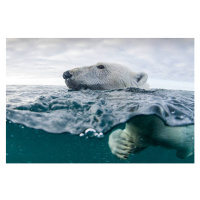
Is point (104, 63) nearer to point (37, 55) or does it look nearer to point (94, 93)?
point (94, 93)

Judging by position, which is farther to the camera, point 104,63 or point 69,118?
point 104,63

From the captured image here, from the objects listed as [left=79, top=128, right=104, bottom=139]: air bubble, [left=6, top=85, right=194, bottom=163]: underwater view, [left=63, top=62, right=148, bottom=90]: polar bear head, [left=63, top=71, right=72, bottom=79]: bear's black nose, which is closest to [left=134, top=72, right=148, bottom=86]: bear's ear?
[left=63, top=62, right=148, bottom=90]: polar bear head

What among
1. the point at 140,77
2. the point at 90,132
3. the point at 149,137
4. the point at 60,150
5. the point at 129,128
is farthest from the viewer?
the point at 140,77

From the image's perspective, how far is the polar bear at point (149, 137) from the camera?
2.70 meters

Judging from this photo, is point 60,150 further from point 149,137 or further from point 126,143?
point 149,137

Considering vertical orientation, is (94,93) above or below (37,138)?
above

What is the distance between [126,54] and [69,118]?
80.4 inches

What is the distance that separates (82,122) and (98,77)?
53.6 inches

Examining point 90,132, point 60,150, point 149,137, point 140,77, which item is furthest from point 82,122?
point 140,77

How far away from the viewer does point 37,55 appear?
416 cm

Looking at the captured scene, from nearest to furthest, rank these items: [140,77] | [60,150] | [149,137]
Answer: [149,137] < [60,150] < [140,77]

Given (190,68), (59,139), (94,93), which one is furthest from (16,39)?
(190,68)

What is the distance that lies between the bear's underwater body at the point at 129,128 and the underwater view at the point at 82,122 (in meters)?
0.12

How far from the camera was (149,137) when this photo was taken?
2.86m
